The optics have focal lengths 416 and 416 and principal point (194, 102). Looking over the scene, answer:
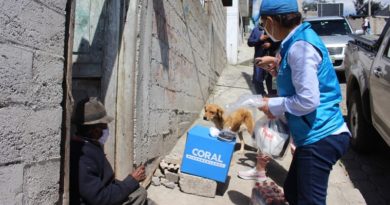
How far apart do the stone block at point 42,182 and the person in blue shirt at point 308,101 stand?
1309 millimetres

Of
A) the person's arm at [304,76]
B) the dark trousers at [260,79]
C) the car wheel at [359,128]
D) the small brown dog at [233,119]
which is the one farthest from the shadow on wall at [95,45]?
the dark trousers at [260,79]

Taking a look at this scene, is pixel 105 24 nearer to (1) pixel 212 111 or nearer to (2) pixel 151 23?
(2) pixel 151 23

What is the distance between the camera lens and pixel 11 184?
1.89m

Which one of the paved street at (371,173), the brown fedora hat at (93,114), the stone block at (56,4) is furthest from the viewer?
the paved street at (371,173)

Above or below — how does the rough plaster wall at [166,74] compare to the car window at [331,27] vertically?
below

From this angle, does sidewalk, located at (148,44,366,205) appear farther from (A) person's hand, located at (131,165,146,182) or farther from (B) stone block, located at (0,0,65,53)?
(B) stone block, located at (0,0,65,53)

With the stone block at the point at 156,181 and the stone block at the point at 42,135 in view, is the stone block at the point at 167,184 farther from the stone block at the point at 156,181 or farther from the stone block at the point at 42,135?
the stone block at the point at 42,135

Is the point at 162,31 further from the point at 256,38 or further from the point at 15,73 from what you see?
the point at 256,38

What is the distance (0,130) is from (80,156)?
82 centimetres

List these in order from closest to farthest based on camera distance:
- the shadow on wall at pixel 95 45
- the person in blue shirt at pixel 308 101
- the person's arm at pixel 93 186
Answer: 1. the person in blue shirt at pixel 308 101
2. the person's arm at pixel 93 186
3. the shadow on wall at pixel 95 45

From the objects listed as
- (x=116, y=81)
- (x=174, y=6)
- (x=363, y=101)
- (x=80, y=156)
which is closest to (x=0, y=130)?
(x=80, y=156)

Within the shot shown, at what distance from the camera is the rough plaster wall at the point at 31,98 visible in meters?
1.84

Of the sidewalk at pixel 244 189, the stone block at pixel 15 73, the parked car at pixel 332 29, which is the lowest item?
the sidewalk at pixel 244 189

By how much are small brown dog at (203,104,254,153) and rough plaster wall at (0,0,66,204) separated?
12.2ft
